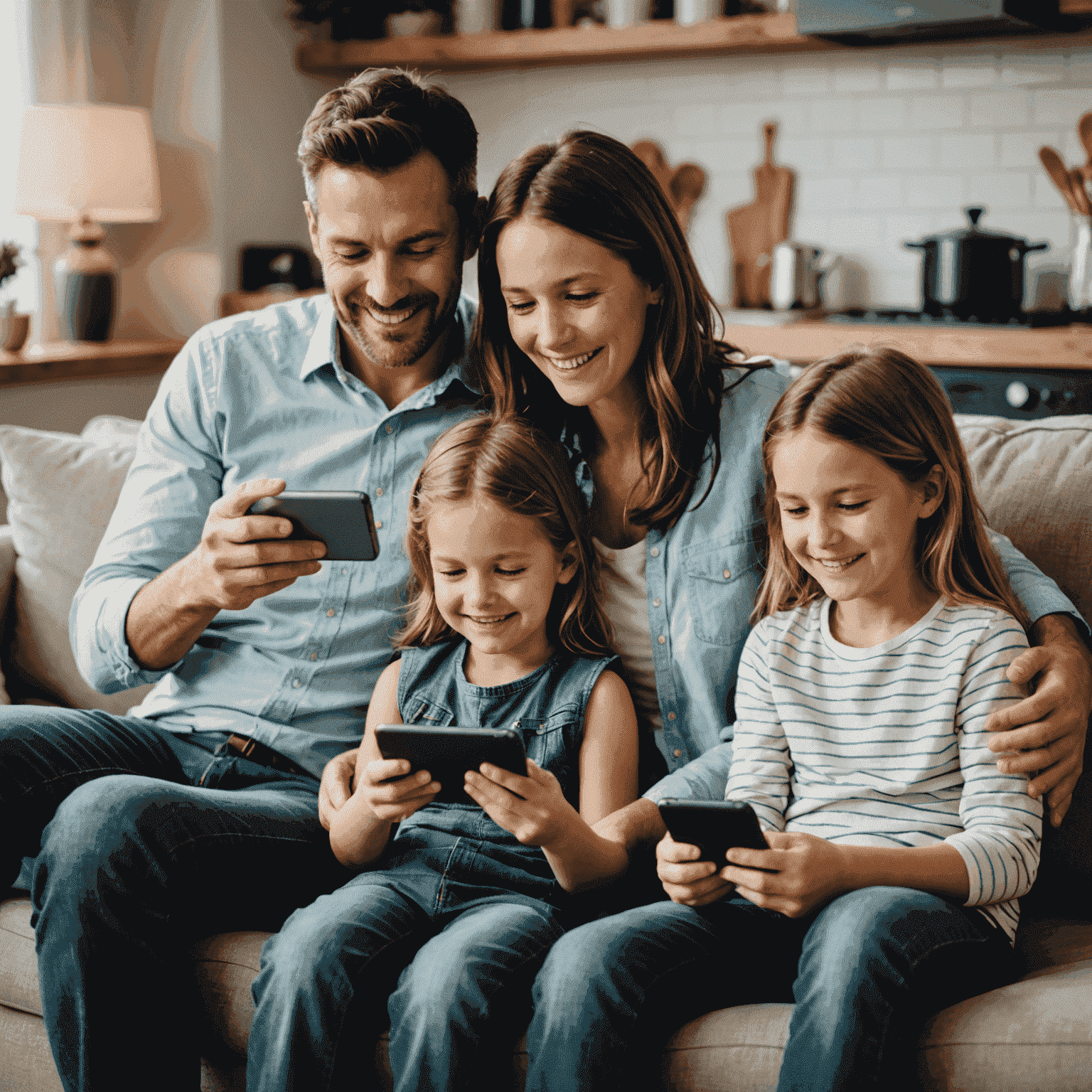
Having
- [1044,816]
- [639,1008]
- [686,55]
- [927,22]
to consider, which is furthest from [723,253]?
[639,1008]

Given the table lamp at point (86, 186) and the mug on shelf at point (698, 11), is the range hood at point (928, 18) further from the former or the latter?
the table lamp at point (86, 186)

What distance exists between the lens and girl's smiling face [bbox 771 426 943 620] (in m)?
1.44

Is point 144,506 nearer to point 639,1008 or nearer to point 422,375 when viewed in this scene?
point 422,375

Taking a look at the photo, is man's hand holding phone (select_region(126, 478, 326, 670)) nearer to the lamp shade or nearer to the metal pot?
the lamp shade

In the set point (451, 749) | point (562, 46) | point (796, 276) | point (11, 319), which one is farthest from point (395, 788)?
point (562, 46)

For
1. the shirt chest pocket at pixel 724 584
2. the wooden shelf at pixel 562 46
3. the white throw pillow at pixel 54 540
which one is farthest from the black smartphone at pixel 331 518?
the wooden shelf at pixel 562 46

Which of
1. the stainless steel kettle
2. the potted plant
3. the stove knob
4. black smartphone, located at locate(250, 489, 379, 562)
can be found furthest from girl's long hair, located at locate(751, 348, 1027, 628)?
the potted plant

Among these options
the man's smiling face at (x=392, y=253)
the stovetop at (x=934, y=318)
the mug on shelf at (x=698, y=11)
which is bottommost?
the stovetop at (x=934, y=318)

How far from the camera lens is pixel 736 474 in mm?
1703

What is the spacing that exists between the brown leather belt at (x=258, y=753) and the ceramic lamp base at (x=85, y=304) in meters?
2.45

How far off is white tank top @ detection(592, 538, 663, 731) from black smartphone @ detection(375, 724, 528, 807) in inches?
16.8

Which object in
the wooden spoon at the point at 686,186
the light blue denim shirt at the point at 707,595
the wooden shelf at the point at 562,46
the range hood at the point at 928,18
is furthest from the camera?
the wooden spoon at the point at 686,186

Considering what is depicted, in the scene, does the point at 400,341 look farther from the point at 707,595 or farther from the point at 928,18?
the point at 928,18

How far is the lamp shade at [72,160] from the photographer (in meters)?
3.60
